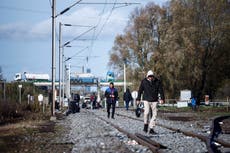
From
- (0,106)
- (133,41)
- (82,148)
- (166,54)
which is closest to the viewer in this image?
(82,148)

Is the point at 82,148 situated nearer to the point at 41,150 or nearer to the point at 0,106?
the point at 41,150

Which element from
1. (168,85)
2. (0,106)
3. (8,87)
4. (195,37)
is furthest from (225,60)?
(0,106)

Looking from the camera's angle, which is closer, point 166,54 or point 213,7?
point 213,7

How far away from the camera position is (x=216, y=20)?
51.0 meters

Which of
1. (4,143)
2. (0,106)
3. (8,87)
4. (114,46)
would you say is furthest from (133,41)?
(4,143)

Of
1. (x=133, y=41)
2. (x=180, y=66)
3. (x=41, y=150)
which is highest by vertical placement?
(x=133, y=41)

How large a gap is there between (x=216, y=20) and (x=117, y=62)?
26917 mm

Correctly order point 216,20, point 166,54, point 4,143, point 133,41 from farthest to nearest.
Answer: point 133,41, point 166,54, point 216,20, point 4,143

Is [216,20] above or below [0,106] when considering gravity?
above

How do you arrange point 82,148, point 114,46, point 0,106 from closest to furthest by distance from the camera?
point 82,148, point 0,106, point 114,46

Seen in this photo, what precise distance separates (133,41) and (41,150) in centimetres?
5535

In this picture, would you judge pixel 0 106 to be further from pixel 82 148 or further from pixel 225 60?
pixel 225 60

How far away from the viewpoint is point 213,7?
51344 mm

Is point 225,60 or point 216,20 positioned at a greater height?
point 216,20
